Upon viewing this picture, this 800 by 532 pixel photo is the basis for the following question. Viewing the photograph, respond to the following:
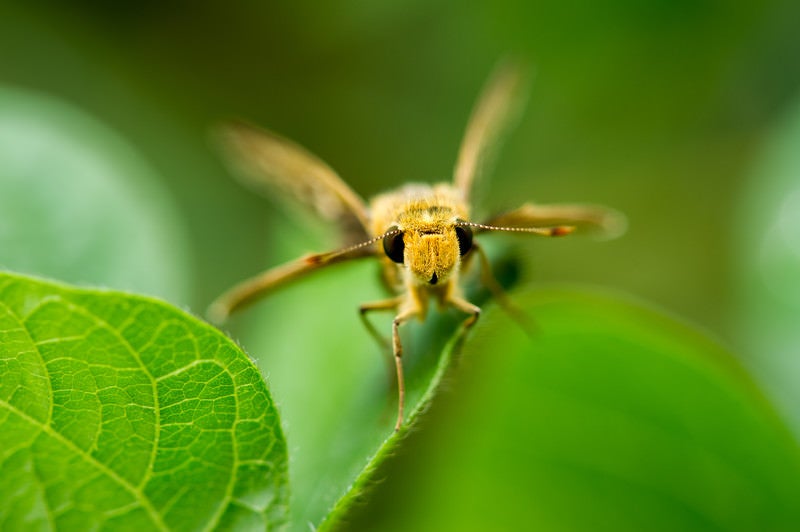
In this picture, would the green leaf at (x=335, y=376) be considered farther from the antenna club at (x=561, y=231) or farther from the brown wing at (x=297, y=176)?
the antenna club at (x=561, y=231)

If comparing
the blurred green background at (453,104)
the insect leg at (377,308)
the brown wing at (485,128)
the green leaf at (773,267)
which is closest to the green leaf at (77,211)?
the blurred green background at (453,104)

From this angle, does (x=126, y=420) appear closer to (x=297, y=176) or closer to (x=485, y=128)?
(x=297, y=176)

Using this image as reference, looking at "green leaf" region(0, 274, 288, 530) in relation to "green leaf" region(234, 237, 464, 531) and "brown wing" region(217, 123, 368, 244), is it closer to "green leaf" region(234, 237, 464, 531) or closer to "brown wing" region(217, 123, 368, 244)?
"green leaf" region(234, 237, 464, 531)

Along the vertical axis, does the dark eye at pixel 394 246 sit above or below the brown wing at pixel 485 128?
below

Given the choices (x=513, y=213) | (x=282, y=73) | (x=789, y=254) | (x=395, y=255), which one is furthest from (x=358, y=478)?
(x=282, y=73)

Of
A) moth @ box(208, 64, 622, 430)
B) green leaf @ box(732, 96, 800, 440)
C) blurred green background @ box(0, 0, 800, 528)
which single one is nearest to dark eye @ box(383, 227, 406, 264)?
moth @ box(208, 64, 622, 430)
